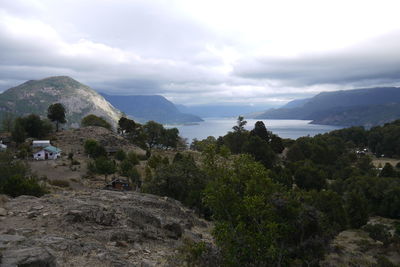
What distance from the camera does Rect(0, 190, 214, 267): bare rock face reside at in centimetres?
1109

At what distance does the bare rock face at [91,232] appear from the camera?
1109 centimetres

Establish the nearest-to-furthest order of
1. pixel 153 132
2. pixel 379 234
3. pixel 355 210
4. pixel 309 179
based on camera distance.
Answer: pixel 379 234, pixel 355 210, pixel 309 179, pixel 153 132

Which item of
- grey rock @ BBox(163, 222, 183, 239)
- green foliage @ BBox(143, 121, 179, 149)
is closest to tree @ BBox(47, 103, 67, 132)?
green foliage @ BBox(143, 121, 179, 149)

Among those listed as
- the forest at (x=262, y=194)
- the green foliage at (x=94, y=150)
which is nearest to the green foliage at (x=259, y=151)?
the forest at (x=262, y=194)

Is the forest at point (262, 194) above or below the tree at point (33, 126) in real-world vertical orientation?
below

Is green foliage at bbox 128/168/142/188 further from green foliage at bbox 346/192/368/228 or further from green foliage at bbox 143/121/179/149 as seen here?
green foliage at bbox 143/121/179/149

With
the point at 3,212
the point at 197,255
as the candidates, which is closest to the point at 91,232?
the point at 3,212

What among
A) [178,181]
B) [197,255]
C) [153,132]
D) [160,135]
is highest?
[153,132]

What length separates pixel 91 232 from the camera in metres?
14.5

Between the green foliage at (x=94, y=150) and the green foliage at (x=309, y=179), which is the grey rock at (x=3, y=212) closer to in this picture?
the green foliage at (x=94, y=150)

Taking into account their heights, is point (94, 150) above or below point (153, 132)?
below

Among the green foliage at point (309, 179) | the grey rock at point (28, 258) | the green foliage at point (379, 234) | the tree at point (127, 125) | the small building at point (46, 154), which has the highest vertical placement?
the tree at point (127, 125)

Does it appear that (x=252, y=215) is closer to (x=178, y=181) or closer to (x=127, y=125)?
(x=178, y=181)

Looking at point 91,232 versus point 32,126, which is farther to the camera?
point 32,126
